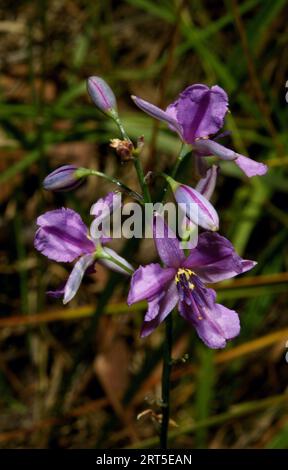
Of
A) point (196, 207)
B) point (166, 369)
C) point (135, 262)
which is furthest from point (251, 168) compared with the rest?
point (135, 262)

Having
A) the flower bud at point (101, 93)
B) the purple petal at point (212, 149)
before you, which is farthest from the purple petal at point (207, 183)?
the flower bud at point (101, 93)

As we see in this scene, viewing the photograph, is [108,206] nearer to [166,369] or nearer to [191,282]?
[191,282]

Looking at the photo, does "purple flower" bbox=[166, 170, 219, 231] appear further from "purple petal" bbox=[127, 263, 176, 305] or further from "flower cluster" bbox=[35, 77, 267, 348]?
"purple petal" bbox=[127, 263, 176, 305]

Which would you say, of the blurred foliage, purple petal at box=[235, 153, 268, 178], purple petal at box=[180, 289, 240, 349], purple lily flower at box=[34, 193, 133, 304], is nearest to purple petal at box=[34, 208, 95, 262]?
purple lily flower at box=[34, 193, 133, 304]

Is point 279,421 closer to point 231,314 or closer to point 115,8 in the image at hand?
point 231,314

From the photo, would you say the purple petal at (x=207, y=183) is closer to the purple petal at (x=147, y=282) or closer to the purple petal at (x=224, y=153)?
the purple petal at (x=224, y=153)
